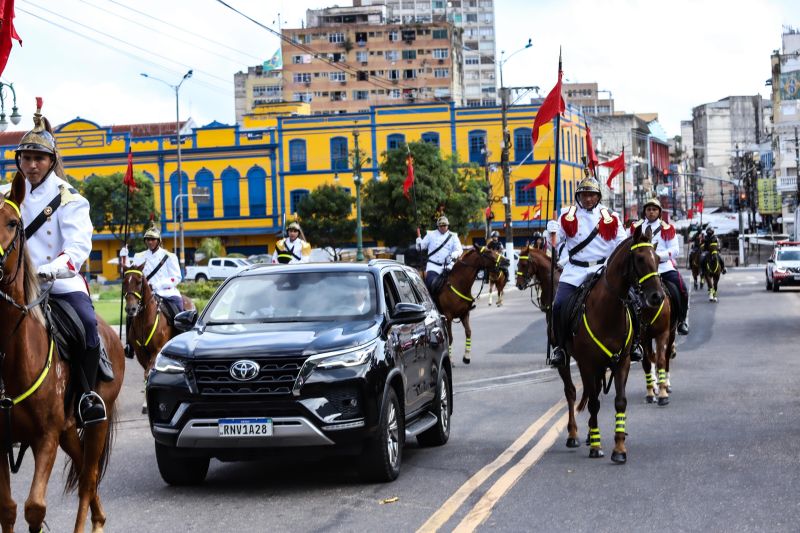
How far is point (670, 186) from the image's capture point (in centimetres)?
17612

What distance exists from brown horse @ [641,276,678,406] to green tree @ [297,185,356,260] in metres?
64.4

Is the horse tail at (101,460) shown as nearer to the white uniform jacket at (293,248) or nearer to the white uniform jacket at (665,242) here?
the white uniform jacket at (665,242)

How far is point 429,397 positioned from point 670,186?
554 feet

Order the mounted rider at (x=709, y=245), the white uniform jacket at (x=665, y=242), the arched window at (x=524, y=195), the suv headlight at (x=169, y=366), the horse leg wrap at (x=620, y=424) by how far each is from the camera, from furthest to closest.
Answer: the arched window at (x=524, y=195) → the mounted rider at (x=709, y=245) → the white uniform jacket at (x=665, y=242) → the horse leg wrap at (x=620, y=424) → the suv headlight at (x=169, y=366)

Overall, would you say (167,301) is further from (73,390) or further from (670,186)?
(670,186)

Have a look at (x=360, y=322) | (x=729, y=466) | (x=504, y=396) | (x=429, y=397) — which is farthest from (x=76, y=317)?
(x=504, y=396)

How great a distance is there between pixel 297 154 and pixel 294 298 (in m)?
77.4

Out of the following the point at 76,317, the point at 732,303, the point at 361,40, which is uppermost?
the point at 361,40

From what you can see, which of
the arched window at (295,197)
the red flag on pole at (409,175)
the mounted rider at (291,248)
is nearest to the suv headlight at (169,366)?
the mounted rider at (291,248)

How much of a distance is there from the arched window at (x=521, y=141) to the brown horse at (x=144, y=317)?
230 feet

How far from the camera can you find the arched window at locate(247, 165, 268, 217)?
8706cm

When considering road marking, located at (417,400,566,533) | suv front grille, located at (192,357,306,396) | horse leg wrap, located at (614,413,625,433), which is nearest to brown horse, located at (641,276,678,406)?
road marking, located at (417,400,566,533)

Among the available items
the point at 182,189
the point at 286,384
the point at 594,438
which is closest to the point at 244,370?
the point at 286,384

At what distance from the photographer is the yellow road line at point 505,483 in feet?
27.8
